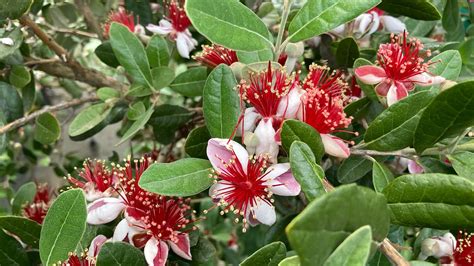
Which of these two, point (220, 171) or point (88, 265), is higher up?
point (220, 171)

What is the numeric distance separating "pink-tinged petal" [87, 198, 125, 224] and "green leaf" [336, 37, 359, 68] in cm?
49

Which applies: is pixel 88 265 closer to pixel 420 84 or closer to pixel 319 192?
pixel 319 192

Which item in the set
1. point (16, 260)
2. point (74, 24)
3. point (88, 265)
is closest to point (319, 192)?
point (88, 265)

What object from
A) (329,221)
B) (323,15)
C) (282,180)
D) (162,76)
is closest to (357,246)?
(329,221)

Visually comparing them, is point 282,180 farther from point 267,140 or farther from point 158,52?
point 158,52

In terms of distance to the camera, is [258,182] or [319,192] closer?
[319,192]

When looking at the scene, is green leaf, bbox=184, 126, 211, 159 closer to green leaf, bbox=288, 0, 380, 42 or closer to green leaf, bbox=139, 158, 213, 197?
green leaf, bbox=139, 158, 213, 197

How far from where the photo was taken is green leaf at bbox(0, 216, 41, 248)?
3.15ft

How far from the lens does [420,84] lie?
95cm

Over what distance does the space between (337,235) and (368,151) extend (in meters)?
0.39

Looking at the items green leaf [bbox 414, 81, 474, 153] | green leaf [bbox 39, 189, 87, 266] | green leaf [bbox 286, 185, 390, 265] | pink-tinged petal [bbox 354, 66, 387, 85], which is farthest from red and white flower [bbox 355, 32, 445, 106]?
green leaf [bbox 39, 189, 87, 266]

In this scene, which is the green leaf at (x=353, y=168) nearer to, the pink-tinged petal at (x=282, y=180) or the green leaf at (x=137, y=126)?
the pink-tinged petal at (x=282, y=180)

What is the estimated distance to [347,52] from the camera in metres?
1.11

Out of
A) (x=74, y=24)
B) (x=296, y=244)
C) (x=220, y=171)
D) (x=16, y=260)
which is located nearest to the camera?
(x=296, y=244)
